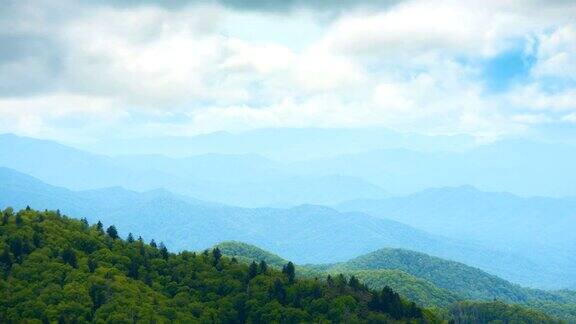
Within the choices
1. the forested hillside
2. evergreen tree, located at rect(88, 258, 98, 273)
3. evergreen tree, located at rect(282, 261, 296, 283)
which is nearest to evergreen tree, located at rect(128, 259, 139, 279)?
the forested hillside

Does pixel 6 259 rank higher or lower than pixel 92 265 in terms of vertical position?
lower

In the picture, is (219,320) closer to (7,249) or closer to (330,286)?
(330,286)

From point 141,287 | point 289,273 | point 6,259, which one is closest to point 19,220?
point 6,259

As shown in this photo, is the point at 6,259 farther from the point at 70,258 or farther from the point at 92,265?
the point at 92,265

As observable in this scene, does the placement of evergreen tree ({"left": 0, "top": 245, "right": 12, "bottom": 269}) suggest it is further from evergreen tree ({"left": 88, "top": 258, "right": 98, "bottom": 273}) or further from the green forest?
evergreen tree ({"left": 88, "top": 258, "right": 98, "bottom": 273})

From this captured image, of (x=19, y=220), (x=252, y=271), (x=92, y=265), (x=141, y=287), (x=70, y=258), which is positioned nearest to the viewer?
(x=141, y=287)

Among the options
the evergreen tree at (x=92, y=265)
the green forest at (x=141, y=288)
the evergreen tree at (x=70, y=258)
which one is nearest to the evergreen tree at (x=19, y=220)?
the green forest at (x=141, y=288)
